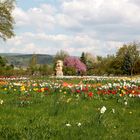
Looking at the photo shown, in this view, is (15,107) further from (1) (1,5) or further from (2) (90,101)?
(1) (1,5)

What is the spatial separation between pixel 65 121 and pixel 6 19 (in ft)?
147

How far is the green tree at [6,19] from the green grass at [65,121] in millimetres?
39393

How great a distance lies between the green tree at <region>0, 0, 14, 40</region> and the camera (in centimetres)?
5069

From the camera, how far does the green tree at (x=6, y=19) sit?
1996 inches

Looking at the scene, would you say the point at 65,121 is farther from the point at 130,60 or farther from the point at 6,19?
the point at 130,60

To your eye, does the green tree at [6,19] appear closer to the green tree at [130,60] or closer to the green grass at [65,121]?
the green tree at [130,60]

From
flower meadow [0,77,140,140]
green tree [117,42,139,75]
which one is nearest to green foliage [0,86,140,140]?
flower meadow [0,77,140,140]

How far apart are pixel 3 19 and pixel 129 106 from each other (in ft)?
139

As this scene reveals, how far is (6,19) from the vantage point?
52188 millimetres

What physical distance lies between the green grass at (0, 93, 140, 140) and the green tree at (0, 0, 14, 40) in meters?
Answer: 39.4

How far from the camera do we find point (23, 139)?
6531 mm

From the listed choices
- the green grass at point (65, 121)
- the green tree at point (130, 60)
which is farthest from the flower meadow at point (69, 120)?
the green tree at point (130, 60)

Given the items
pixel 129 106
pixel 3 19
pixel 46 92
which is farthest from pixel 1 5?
pixel 129 106

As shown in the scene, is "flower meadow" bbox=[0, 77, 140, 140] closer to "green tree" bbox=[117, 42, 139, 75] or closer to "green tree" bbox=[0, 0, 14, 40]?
"green tree" bbox=[0, 0, 14, 40]
